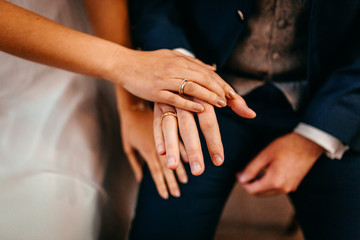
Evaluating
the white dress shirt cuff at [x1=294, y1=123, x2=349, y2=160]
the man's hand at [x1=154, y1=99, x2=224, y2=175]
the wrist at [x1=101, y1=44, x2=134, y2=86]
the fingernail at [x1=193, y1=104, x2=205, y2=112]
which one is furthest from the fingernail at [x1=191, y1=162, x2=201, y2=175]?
the white dress shirt cuff at [x1=294, y1=123, x2=349, y2=160]

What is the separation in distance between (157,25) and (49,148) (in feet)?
1.50

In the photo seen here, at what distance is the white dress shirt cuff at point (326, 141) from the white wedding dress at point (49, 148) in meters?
0.59

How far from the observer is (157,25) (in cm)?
69

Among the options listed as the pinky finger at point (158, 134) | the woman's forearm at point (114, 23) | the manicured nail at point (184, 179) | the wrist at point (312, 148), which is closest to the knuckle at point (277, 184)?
the wrist at point (312, 148)

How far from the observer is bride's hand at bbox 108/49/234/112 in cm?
49

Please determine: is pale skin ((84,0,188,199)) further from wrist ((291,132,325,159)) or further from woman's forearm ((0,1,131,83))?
wrist ((291,132,325,159))

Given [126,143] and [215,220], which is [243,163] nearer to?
[215,220]

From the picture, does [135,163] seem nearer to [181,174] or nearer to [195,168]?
[181,174]

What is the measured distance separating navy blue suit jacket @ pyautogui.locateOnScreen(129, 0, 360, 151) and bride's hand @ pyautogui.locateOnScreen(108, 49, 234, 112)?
0.12 meters

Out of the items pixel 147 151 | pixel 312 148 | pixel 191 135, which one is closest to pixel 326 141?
pixel 312 148

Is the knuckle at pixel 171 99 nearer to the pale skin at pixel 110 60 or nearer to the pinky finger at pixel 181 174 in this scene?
the pale skin at pixel 110 60

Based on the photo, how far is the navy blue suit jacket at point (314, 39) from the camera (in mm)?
602

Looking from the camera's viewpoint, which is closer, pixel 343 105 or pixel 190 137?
pixel 190 137

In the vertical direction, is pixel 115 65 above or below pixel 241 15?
below
